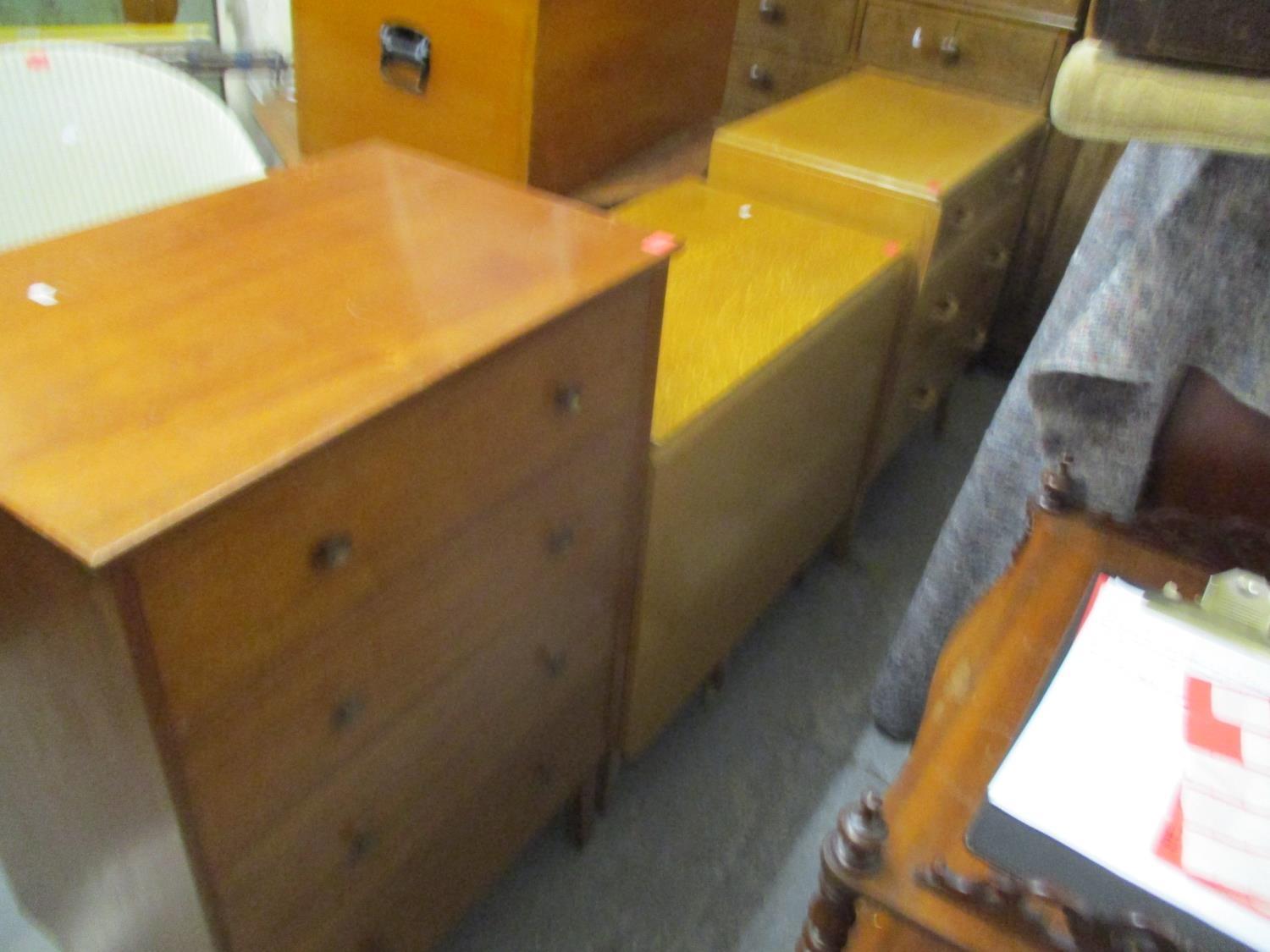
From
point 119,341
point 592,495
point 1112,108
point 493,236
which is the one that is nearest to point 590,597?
point 592,495

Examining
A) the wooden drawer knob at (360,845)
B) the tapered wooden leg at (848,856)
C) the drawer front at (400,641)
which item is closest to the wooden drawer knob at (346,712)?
the drawer front at (400,641)

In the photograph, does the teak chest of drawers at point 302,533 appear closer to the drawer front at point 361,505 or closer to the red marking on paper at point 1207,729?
the drawer front at point 361,505

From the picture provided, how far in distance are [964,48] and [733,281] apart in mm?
962

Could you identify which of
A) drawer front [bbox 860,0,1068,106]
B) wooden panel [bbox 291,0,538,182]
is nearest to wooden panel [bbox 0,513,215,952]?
wooden panel [bbox 291,0,538,182]

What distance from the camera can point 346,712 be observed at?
2.44 ft

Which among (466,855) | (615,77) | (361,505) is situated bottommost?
(466,855)

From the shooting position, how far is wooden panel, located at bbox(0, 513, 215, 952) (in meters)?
0.59

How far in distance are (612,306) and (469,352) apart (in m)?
0.19

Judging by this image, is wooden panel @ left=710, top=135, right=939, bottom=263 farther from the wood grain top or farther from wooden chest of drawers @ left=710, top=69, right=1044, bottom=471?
the wood grain top

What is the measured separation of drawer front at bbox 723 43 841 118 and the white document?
168cm

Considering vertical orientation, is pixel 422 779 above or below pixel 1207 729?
below

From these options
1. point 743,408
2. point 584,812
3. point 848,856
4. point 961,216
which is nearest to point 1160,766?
point 848,856

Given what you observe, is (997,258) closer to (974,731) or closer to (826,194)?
(826,194)

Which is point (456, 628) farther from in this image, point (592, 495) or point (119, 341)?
point (119, 341)
